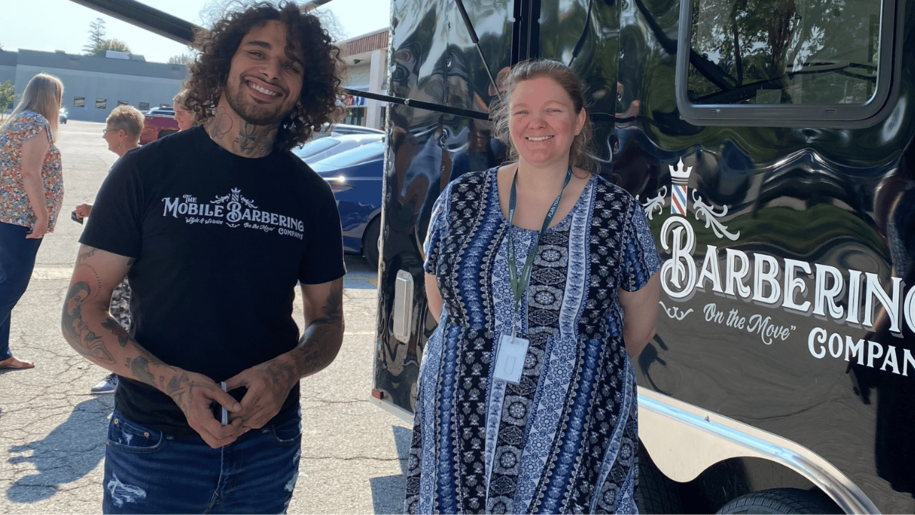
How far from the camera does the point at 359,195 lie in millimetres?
8992

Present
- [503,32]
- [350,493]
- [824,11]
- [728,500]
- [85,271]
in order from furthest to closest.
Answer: [350,493]
[503,32]
[728,500]
[824,11]
[85,271]

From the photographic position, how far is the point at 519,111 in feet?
6.99

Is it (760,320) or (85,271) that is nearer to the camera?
(85,271)

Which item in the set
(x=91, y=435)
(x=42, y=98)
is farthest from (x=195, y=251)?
(x=42, y=98)

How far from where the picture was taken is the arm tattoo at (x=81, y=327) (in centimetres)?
185

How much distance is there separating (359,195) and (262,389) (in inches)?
284

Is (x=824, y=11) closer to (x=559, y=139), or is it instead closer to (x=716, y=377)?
(x=559, y=139)

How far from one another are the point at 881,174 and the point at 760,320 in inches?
18.6

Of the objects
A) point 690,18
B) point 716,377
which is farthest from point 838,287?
point 690,18

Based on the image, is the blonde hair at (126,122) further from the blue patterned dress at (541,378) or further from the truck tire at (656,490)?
the truck tire at (656,490)

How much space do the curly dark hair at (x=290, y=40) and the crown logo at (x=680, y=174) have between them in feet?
3.23

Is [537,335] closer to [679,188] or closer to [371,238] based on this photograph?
[679,188]

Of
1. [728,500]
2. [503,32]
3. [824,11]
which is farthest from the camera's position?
[503,32]

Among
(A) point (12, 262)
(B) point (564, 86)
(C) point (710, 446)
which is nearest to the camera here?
(B) point (564, 86)
